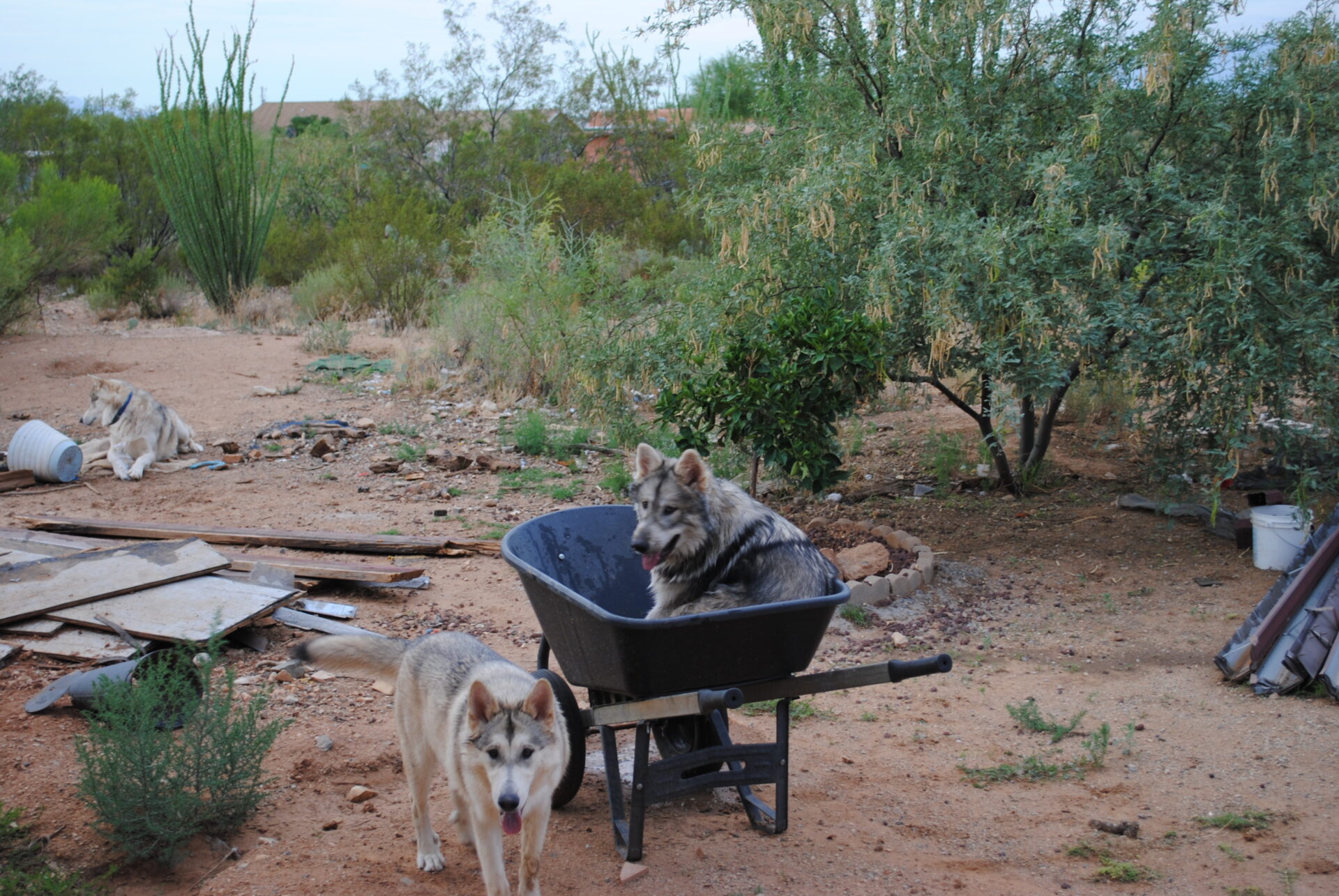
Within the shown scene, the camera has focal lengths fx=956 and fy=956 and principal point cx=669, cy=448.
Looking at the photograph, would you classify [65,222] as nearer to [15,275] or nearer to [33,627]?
[15,275]

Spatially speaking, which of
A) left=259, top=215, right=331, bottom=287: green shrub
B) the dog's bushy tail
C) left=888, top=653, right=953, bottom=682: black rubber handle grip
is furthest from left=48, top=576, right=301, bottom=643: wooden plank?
left=259, top=215, right=331, bottom=287: green shrub

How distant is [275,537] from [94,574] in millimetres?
1640

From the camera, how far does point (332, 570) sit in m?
6.14

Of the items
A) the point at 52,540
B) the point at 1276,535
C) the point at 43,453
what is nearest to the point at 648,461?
the point at 52,540

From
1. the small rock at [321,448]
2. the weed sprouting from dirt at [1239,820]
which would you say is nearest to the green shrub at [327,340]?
the small rock at [321,448]

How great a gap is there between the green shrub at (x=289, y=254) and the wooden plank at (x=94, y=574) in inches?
652

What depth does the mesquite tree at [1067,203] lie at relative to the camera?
6.00 meters

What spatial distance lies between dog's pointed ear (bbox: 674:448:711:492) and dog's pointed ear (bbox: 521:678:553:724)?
1.19 metres

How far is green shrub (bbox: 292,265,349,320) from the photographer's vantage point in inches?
719

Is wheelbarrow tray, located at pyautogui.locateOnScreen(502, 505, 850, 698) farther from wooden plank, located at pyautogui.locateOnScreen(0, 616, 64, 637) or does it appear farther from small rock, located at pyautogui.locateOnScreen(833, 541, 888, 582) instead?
small rock, located at pyautogui.locateOnScreen(833, 541, 888, 582)

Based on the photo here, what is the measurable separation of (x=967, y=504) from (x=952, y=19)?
158 inches

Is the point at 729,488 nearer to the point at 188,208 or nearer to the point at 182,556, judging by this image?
the point at 182,556

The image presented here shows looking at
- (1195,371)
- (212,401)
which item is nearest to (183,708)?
(1195,371)

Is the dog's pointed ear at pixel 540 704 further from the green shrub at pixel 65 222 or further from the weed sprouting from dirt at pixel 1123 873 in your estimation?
the green shrub at pixel 65 222
